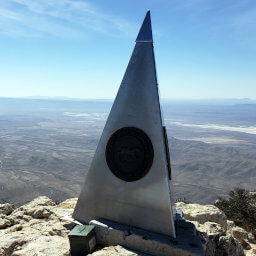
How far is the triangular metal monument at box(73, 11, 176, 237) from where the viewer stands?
7102 millimetres

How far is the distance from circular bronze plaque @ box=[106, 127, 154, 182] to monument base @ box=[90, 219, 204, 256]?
1.36 metres

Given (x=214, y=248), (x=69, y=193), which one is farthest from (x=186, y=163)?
(x=214, y=248)

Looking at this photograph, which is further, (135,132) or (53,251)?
(135,132)

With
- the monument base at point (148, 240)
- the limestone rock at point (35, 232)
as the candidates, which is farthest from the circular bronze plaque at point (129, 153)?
the limestone rock at point (35, 232)

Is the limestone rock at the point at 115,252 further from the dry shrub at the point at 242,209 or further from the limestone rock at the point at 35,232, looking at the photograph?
the dry shrub at the point at 242,209

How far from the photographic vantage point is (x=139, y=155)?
24.0ft

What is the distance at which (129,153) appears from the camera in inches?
294

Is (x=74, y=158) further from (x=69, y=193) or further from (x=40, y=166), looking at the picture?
(x=69, y=193)

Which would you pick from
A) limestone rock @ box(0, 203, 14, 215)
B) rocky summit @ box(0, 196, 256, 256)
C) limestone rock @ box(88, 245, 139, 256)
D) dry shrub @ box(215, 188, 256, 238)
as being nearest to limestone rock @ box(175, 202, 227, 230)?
rocky summit @ box(0, 196, 256, 256)

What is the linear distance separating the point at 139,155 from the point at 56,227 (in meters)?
3.61

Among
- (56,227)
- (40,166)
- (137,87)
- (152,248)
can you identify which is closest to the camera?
(152,248)

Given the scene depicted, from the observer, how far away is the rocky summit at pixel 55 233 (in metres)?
6.83

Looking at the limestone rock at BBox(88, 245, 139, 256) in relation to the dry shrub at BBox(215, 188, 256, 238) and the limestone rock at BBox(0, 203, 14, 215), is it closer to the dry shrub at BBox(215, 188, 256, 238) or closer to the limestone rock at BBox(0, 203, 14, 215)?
the limestone rock at BBox(0, 203, 14, 215)

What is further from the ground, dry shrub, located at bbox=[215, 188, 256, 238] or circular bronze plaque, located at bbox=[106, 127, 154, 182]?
circular bronze plaque, located at bbox=[106, 127, 154, 182]
